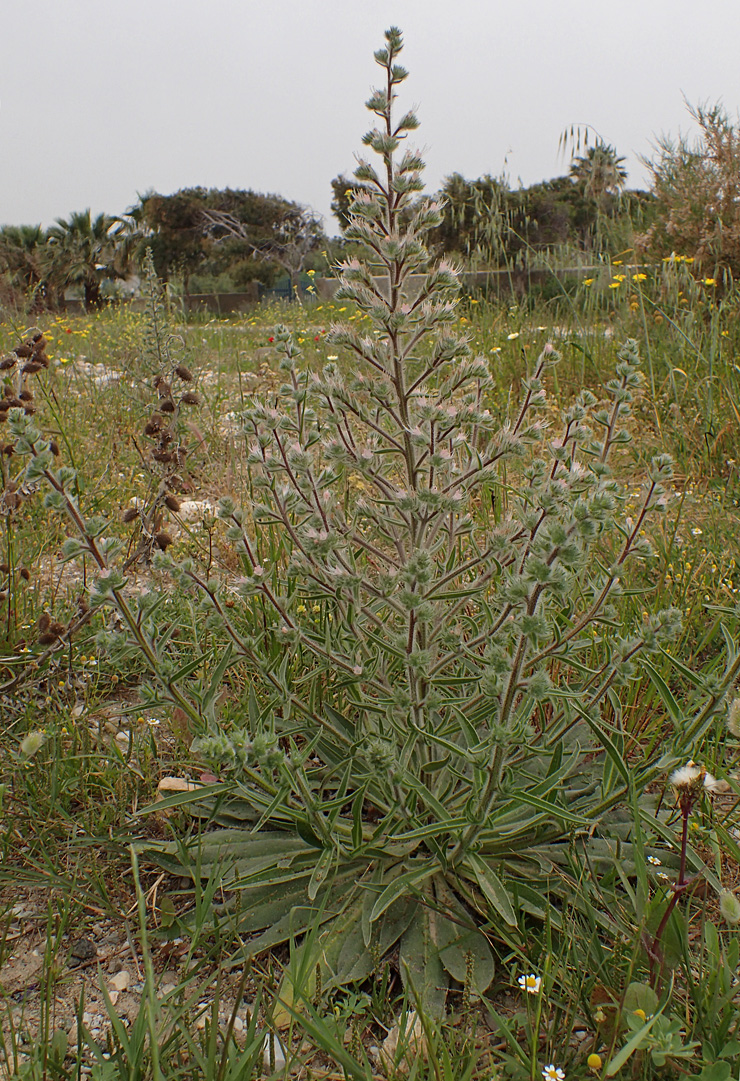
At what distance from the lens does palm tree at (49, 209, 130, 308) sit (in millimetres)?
31987

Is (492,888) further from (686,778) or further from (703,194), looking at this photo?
(703,194)

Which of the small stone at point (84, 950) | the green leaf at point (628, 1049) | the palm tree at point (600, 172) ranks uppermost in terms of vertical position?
the palm tree at point (600, 172)

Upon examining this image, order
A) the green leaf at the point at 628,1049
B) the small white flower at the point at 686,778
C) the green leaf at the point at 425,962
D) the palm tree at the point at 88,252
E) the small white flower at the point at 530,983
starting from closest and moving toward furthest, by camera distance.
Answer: the green leaf at the point at 628,1049, the small white flower at the point at 686,778, the small white flower at the point at 530,983, the green leaf at the point at 425,962, the palm tree at the point at 88,252

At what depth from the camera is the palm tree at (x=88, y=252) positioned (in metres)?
32.0

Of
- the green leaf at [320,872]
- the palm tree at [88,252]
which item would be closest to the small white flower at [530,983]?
the green leaf at [320,872]

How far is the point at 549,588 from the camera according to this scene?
1199mm

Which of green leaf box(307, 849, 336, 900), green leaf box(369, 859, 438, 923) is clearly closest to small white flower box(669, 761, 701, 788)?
green leaf box(369, 859, 438, 923)

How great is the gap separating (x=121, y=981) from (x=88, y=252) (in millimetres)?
39000

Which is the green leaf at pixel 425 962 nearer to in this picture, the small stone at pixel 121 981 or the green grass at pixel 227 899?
the green grass at pixel 227 899

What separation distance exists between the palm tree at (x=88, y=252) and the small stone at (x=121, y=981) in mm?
31792

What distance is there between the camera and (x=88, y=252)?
116 ft

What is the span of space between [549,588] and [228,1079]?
0.89m

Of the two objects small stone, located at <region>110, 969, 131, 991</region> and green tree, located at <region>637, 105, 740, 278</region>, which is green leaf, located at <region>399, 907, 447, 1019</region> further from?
green tree, located at <region>637, 105, 740, 278</region>

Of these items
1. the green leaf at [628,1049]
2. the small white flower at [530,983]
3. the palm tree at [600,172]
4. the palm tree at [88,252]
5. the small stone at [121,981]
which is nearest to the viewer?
the green leaf at [628,1049]
